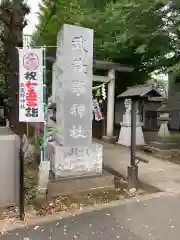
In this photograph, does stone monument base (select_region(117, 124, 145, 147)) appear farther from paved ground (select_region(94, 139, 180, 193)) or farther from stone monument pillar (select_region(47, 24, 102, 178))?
stone monument pillar (select_region(47, 24, 102, 178))

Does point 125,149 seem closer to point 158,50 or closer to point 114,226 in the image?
point 158,50

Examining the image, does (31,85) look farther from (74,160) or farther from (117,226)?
(117,226)

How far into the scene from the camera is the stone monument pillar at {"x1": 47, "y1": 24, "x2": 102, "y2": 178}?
564 centimetres

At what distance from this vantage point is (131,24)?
9977 mm

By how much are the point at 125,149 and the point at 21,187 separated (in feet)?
23.8

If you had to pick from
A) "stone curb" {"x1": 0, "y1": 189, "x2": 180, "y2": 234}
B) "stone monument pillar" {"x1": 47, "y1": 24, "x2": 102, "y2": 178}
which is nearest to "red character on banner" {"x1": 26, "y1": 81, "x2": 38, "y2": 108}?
"stone monument pillar" {"x1": 47, "y1": 24, "x2": 102, "y2": 178}

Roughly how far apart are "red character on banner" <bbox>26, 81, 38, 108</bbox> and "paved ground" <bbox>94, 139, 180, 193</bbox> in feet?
10.9

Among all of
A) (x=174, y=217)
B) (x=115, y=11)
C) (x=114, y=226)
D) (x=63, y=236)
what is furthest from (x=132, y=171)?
(x=115, y=11)

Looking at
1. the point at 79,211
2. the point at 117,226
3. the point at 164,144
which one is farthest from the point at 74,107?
the point at 164,144

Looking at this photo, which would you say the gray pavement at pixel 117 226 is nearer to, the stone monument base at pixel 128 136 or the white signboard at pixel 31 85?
the white signboard at pixel 31 85

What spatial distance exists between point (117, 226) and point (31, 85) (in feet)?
9.55

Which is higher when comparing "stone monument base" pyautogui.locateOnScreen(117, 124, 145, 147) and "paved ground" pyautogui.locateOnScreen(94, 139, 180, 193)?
"stone monument base" pyautogui.locateOnScreen(117, 124, 145, 147)

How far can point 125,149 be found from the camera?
11.0 metres

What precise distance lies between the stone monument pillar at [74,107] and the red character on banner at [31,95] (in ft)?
2.76
